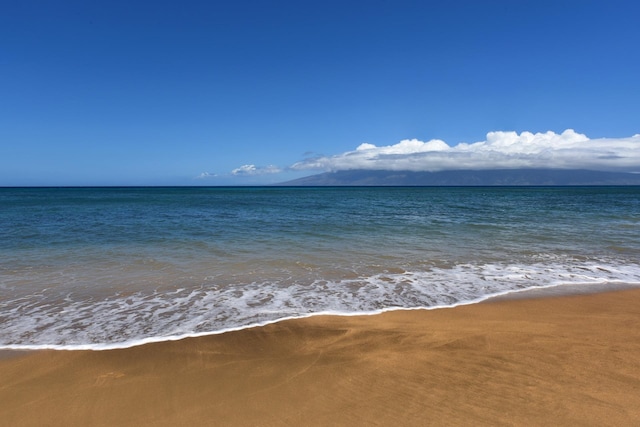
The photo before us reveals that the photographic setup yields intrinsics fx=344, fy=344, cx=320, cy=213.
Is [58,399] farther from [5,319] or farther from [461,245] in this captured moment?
[461,245]

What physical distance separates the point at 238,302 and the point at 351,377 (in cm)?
348

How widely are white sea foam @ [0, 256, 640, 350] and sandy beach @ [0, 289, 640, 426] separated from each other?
21.1 inches

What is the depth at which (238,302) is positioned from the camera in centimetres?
697

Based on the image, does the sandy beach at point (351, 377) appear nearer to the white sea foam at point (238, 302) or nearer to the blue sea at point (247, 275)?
the white sea foam at point (238, 302)

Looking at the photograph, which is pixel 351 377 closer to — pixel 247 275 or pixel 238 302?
pixel 238 302

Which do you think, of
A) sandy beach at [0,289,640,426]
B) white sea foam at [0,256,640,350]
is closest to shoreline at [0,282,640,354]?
white sea foam at [0,256,640,350]

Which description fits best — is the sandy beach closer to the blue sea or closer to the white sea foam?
the white sea foam

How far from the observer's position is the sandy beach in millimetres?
3469

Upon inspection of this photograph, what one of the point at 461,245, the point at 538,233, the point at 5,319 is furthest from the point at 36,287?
the point at 538,233

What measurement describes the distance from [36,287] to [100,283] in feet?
4.29

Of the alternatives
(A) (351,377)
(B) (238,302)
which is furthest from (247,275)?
(A) (351,377)

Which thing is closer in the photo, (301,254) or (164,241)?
(301,254)

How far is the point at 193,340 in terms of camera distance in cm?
521

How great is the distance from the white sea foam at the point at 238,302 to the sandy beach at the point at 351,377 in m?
0.54
